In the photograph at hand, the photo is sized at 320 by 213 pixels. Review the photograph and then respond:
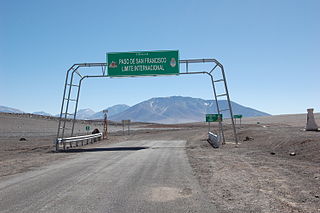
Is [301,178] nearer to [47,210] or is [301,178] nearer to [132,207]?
[132,207]

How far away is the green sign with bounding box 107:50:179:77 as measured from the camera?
28505 mm

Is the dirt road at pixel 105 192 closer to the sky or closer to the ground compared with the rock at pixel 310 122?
closer to the ground

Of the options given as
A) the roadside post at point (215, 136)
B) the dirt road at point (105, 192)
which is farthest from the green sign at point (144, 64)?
the dirt road at point (105, 192)

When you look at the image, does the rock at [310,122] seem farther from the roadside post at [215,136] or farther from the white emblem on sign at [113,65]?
the white emblem on sign at [113,65]

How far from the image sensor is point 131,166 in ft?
50.1

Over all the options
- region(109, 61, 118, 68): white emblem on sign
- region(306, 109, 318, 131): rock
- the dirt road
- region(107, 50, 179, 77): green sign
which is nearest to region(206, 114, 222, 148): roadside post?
region(107, 50, 179, 77): green sign

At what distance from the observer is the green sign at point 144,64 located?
1122 inches

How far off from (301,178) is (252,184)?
1867mm

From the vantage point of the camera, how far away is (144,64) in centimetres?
2858

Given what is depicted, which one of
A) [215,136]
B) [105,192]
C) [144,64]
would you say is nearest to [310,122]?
[215,136]

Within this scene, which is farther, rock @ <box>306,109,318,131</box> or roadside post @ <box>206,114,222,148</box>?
rock @ <box>306,109,318,131</box>

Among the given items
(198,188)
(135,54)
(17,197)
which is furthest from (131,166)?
(135,54)

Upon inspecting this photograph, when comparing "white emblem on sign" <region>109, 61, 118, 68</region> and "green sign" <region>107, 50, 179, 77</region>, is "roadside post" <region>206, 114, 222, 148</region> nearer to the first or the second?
"green sign" <region>107, 50, 179, 77</region>

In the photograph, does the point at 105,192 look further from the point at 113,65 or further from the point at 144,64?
the point at 113,65
